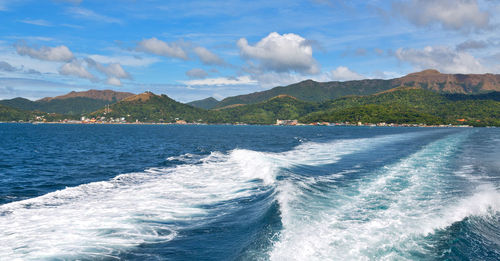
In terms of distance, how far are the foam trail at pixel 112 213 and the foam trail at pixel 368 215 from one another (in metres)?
4.24

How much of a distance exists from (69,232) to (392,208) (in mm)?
14244

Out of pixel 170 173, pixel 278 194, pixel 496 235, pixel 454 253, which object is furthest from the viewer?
pixel 170 173

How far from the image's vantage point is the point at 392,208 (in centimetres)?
1494

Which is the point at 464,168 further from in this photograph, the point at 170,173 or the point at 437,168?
the point at 170,173

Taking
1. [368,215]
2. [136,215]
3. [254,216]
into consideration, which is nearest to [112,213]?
[136,215]

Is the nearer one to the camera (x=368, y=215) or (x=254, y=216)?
(x=368, y=215)

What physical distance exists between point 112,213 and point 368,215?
1190cm

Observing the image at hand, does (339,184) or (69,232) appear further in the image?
(339,184)

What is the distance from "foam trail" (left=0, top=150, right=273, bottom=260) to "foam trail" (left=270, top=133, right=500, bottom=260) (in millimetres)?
4241

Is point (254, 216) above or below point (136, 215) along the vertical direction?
below

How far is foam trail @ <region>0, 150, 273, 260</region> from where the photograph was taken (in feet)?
35.9

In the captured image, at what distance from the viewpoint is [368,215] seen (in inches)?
545

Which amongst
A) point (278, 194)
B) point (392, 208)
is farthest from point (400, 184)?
Answer: point (278, 194)

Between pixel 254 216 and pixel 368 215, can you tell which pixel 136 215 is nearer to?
pixel 254 216
